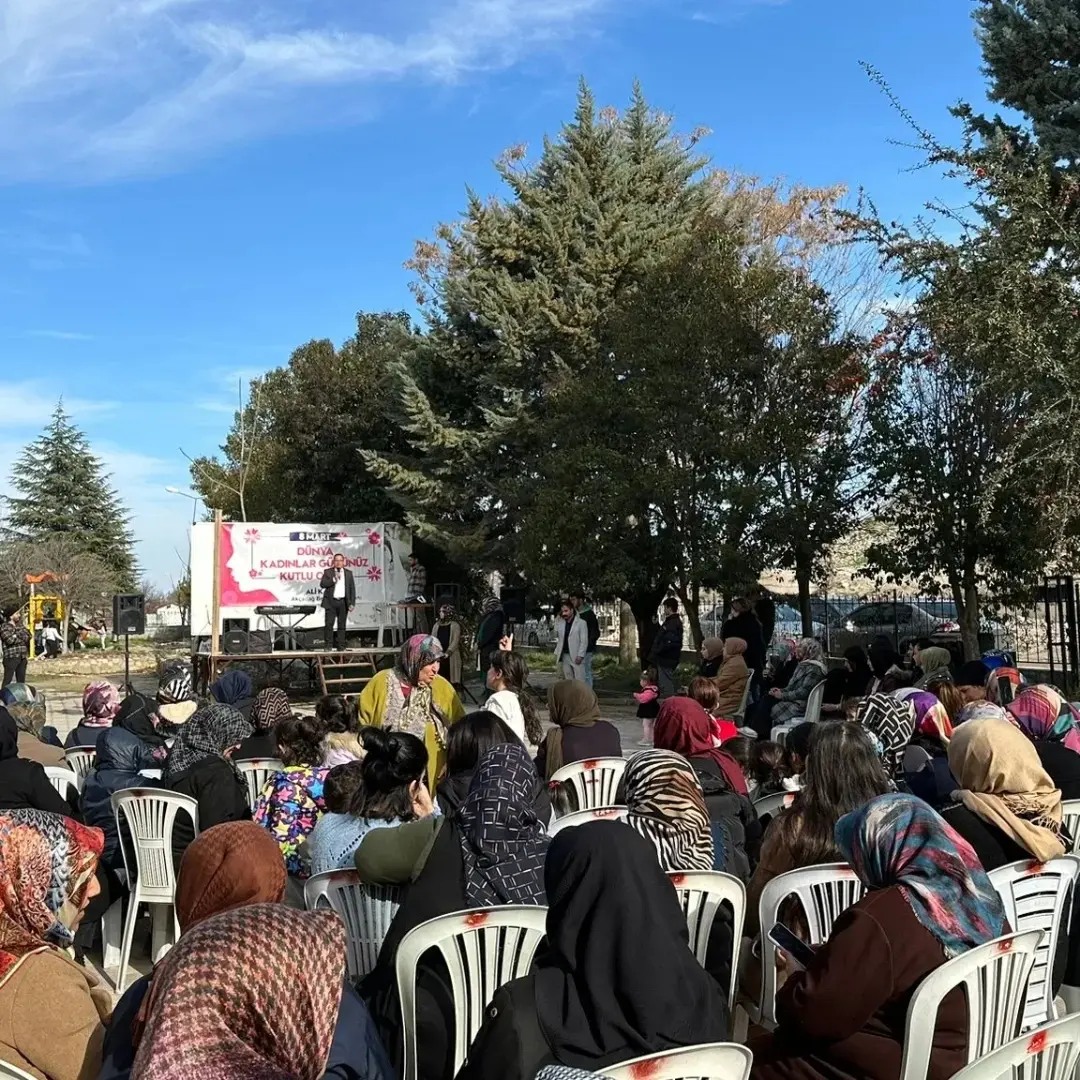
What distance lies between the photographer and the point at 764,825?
16.7ft

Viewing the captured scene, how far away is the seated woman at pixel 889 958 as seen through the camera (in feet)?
8.37

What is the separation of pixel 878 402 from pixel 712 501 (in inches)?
99.2

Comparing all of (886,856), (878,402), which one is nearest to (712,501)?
(878,402)

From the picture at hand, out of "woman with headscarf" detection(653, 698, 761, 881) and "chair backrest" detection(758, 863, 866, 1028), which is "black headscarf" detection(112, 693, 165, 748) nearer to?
"woman with headscarf" detection(653, 698, 761, 881)

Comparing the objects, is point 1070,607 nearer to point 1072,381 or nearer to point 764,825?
point 1072,381

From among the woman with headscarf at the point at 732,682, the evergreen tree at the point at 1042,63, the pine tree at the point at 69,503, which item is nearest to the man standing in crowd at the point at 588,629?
the woman with headscarf at the point at 732,682

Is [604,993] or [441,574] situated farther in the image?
[441,574]

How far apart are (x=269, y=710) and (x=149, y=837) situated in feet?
4.03

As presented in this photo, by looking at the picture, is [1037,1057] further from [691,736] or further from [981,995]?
[691,736]

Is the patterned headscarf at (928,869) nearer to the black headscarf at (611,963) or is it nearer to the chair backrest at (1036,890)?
the black headscarf at (611,963)

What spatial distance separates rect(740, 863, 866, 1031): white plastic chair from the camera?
3.41 m

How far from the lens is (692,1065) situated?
2.07 meters

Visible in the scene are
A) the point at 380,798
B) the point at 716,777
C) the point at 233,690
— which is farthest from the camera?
the point at 233,690

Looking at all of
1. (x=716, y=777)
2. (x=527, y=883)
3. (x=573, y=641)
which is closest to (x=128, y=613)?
(x=573, y=641)
